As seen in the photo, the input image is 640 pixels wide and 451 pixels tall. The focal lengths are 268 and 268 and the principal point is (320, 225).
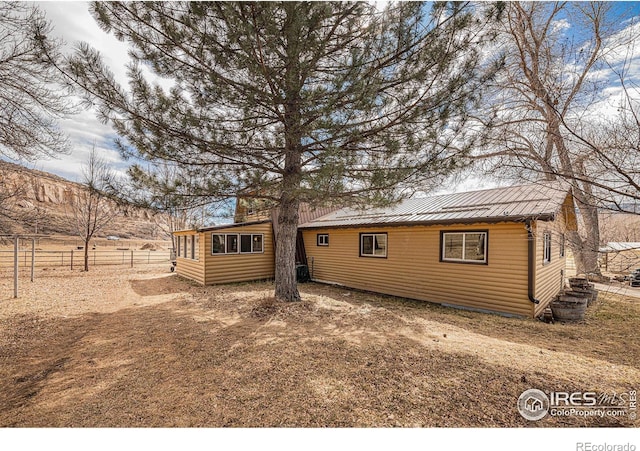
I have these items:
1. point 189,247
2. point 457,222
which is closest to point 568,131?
point 457,222

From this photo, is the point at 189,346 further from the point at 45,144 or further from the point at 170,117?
the point at 45,144

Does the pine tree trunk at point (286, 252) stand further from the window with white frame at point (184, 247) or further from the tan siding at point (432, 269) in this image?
the window with white frame at point (184, 247)

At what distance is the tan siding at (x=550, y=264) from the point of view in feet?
20.0

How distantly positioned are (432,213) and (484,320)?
10.2 ft

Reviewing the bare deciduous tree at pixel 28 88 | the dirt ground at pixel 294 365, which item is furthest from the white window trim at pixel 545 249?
the bare deciduous tree at pixel 28 88

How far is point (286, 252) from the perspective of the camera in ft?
22.0

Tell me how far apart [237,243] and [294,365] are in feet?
26.9

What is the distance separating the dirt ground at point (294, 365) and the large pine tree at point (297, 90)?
2.73 m

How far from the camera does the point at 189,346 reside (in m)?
4.22

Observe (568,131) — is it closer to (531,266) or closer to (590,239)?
(590,239)

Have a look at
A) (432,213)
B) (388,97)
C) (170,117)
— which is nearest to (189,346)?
(170,117)

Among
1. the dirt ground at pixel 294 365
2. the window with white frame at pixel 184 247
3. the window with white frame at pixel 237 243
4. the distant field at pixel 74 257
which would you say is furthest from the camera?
the distant field at pixel 74 257

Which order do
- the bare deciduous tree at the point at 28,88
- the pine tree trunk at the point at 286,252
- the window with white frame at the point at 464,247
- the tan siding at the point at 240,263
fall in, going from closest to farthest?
the bare deciduous tree at the point at 28,88 < the pine tree trunk at the point at 286,252 < the window with white frame at the point at 464,247 < the tan siding at the point at 240,263

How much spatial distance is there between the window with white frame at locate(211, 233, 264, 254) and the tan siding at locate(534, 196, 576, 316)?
941 centimetres
